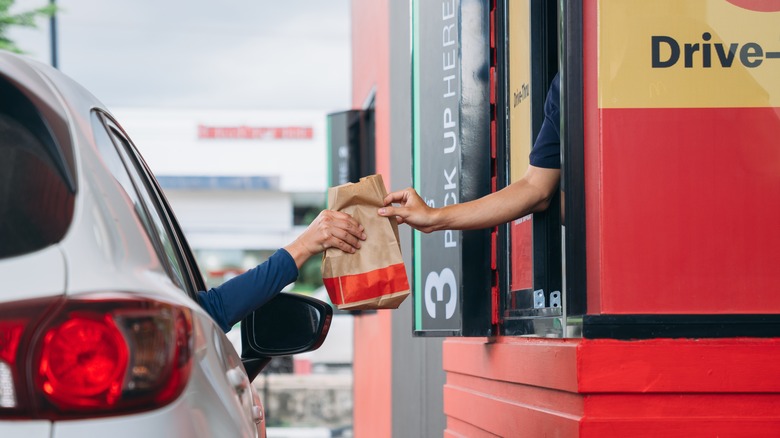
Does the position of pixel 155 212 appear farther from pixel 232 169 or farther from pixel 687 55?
pixel 232 169

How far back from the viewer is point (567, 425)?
3400mm

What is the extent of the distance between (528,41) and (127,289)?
9.65ft

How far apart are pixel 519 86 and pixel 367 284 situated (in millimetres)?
1474

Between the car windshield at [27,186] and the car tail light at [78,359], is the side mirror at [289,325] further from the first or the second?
the car tail light at [78,359]

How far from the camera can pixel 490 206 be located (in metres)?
4.12

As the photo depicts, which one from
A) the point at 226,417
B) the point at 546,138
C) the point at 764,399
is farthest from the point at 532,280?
the point at 226,417

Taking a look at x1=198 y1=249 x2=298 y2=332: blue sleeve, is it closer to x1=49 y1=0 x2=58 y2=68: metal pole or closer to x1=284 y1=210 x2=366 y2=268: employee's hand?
x1=284 y1=210 x2=366 y2=268: employee's hand

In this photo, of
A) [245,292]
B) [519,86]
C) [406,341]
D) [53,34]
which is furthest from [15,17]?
[245,292]

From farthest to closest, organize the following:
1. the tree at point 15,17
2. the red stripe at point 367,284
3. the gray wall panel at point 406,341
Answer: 1. the tree at point 15,17
2. the gray wall panel at point 406,341
3. the red stripe at point 367,284

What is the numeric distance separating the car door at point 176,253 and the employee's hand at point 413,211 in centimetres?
78

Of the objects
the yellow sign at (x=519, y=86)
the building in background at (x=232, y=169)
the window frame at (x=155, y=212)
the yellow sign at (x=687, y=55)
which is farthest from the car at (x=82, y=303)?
the building in background at (x=232, y=169)

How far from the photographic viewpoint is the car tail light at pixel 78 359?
5.64 ft

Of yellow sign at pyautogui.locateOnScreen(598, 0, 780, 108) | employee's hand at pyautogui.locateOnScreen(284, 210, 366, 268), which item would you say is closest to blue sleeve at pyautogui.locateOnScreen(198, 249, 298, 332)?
employee's hand at pyautogui.locateOnScreen(284, 210, 366, 268)

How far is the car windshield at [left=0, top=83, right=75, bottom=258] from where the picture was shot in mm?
1854
